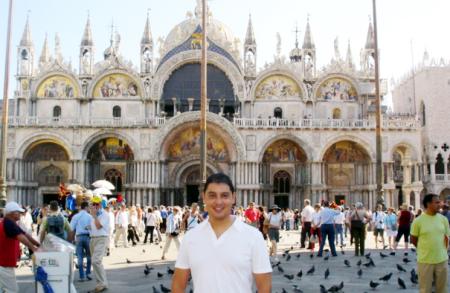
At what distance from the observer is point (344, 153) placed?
42750mm

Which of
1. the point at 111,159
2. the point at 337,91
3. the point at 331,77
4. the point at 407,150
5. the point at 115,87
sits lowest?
the point at 111,159

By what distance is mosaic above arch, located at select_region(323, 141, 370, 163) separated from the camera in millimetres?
42438

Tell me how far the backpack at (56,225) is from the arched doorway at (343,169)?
31981mm

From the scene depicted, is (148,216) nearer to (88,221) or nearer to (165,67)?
(88,221)

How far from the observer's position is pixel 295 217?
37.3m

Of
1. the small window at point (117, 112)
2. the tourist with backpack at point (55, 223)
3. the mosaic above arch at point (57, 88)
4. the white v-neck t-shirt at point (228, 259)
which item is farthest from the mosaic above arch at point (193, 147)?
the white v-neck t-shirt at point (228, 259)

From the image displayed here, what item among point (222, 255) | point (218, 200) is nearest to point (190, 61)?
point (218, 200)

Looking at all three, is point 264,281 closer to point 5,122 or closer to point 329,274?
point 329,274

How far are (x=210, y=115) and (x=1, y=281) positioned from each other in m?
31.6

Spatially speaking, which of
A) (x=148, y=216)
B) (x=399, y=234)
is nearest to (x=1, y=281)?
(x=399, y=234)

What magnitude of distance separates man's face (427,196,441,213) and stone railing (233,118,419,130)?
31.9 metres

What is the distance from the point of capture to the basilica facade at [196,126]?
132 ft

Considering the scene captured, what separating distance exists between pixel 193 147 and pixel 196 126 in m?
1.75

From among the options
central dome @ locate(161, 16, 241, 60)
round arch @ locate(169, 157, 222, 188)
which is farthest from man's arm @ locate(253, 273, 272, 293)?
central dome @ locate(161, 16, 241, 60)
